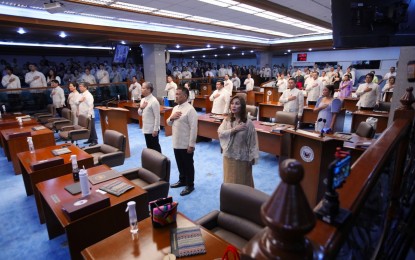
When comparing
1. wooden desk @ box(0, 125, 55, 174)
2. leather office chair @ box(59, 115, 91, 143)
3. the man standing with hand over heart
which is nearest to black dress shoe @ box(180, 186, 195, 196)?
the man standing with hand over heart

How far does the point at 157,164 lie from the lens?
3.08 meters

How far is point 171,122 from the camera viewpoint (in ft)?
12.6

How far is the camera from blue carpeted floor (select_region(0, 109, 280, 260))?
9.29ft

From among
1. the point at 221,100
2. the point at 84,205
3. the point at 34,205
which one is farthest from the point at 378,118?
the point at 34,205

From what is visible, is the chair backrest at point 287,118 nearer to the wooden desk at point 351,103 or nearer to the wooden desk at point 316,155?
the wooden desk at point 316,155

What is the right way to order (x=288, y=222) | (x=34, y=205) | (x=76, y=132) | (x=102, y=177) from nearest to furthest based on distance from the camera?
(x=288, y=222), (x=102, y=177), (x=34, y=205), (x=76, y=132)

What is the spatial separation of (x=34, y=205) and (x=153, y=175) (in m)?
2.20

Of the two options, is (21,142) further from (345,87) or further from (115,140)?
(345,87)

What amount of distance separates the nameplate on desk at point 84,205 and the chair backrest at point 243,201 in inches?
43.2

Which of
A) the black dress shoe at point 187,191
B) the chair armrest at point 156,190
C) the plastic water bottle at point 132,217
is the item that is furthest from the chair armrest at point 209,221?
the black dress shoe at point 187,191

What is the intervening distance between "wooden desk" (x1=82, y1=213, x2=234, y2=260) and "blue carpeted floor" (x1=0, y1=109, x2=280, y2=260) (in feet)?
4.46

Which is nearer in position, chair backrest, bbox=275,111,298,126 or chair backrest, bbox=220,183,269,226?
chair backrest, bbox=220,183,269,226

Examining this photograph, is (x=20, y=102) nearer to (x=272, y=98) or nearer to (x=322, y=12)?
(x=272, y=98)

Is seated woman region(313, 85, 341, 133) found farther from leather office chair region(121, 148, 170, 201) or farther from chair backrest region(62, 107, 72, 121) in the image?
chair backrest region(62, 107, 72, 121)
